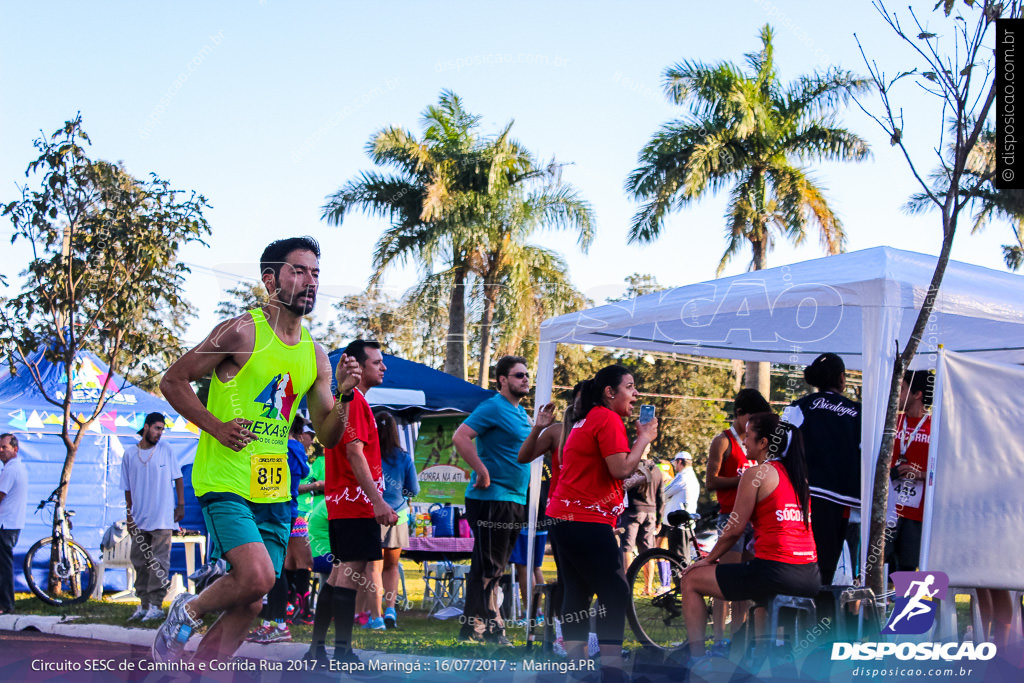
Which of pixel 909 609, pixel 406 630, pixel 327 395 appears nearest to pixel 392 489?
pixel 406 630

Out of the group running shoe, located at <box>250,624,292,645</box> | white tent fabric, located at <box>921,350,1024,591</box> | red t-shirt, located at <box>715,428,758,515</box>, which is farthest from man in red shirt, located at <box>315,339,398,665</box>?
white tent fabric, located at <box>921,350,1024,591</box>

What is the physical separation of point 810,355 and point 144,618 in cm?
677

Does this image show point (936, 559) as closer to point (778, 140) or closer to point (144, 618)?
point (144, 618)

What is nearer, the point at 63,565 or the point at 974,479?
the point at 974,479

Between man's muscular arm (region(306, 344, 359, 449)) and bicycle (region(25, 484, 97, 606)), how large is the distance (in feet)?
21.1

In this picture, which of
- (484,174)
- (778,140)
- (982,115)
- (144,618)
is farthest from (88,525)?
(778,140)

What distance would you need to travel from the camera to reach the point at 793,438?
525 centimetres

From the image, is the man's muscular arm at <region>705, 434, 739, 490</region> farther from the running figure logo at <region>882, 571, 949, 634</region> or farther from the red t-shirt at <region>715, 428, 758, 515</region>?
the running figure logo at <region>882, 571, 949, 634</region>

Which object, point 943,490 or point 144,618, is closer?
point 943,490

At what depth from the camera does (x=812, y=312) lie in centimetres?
930

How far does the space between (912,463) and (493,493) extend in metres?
2.79

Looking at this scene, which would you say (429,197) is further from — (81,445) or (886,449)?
(886,449)

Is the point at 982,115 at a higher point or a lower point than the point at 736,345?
higher

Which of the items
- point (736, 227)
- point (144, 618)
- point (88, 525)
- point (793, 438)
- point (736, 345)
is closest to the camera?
point (793, 438)
